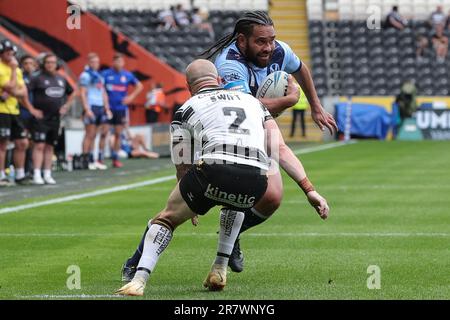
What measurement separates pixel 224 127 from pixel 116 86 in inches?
677

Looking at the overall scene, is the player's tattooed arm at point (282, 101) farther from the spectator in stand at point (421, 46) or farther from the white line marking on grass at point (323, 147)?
the spectator in stand at point (421, 46)

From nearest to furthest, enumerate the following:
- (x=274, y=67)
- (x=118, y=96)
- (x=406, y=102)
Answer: (x=274, y=67)
(x=118, y=96)
(x=406, y=102)

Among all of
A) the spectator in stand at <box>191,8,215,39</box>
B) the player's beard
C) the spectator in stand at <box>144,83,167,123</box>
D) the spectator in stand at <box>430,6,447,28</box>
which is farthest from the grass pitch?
the spectator in stand at <box>430,6,447,28</box>

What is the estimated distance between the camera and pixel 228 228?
8562 mm

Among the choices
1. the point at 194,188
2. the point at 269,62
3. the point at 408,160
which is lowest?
the point at 408,160

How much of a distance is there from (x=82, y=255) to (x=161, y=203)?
17.5 ft

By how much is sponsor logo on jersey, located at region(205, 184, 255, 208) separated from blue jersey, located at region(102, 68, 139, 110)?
16985mm

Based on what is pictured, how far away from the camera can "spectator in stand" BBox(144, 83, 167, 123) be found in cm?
3350

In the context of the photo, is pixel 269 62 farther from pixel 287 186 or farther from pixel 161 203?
pixel 287 186

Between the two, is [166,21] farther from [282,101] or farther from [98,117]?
[282,101]

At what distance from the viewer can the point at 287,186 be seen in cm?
1920

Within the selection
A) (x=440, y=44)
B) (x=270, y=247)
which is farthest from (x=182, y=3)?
(x=270, y=247)

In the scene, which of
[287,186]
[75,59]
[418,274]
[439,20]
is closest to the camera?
[418,274]
